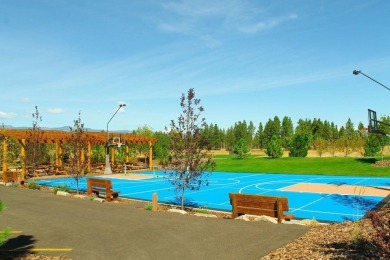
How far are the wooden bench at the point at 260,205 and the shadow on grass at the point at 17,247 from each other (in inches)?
267

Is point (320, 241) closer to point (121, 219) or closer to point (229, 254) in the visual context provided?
point (229, 254)

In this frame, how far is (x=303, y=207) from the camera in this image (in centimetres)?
1902

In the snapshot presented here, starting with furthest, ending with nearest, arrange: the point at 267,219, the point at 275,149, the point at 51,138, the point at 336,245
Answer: the point at 275,149 < the point at 51,138 < the point at 267,219 < the point at 336,245

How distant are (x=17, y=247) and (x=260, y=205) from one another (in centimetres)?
766

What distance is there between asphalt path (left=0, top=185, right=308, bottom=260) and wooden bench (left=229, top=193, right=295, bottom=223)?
3.46ft

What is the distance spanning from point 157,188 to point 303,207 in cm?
1202

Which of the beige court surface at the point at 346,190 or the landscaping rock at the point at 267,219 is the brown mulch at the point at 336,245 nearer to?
the landscaping rock at the point at 267,219

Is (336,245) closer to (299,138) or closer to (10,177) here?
(10,177)

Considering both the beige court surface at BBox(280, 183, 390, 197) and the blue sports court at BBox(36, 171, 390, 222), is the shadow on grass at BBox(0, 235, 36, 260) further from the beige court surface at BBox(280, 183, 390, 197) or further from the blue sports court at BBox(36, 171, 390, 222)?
the beige court surface at BBox(280, 183, 390, 197)

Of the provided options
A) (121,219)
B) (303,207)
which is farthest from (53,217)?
(303,207)

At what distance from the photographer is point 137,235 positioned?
10195 millimetres

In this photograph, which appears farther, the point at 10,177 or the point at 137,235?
the point at 10,177

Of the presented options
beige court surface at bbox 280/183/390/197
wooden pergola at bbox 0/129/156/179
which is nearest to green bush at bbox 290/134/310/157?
wooden pergola at bbox 0/129/156/179

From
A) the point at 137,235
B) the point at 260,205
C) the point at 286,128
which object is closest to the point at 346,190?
the point at 260,205
